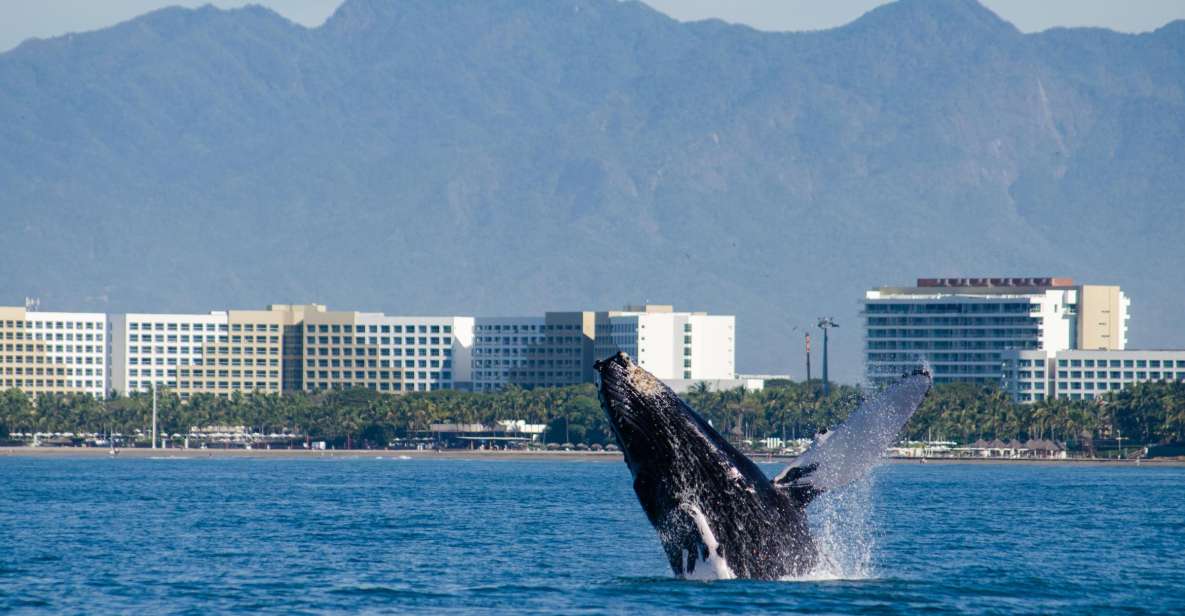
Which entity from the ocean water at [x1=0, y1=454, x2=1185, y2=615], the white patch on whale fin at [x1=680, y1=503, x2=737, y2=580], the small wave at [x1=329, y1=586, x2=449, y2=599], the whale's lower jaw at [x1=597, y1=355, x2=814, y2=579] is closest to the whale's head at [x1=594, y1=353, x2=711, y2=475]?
the whale's lower jaw at [x1=597, y1=355, x2=814, y2=579]

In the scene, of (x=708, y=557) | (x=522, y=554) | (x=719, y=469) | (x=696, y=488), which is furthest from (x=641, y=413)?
(x=522, y=554)

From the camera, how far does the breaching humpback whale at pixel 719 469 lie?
115 ft

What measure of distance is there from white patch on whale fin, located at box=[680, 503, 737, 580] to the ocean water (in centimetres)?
30

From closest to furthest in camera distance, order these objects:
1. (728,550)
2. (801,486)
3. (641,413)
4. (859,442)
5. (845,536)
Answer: (641,413) < (859,442) < (801,486) < (728,550) < (845,536)

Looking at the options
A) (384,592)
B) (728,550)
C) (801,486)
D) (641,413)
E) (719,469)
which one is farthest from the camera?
(384,592)

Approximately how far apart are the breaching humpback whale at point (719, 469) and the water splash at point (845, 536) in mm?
673

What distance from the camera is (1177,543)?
2808 inches

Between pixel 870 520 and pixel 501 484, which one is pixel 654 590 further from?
pixel 501 484

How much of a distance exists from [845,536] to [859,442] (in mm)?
34485

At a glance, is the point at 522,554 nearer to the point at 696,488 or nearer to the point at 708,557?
the point at 708,557

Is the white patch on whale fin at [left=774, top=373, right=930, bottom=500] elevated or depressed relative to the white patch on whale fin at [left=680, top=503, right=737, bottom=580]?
elevated

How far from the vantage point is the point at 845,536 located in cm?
7006

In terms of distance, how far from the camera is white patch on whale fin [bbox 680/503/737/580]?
36.5 metres

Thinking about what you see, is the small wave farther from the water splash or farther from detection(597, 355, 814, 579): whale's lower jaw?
detection(597, 355, 814, 579): whale's lower jaw
